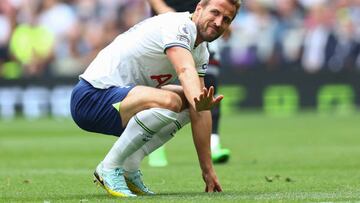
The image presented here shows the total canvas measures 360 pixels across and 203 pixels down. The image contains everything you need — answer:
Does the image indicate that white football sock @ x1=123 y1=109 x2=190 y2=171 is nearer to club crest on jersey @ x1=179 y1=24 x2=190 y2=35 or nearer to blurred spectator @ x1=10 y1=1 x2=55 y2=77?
club crest on jersey @ x1=179 y1=24 x2=190 y2=35

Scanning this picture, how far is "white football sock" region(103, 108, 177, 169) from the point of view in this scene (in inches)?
268

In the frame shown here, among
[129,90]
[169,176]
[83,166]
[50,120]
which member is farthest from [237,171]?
[50,120]

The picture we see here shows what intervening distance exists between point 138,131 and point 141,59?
21.3 inches

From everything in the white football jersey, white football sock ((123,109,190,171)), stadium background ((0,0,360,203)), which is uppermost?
the white football jersey

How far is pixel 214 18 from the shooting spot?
22.4 ft

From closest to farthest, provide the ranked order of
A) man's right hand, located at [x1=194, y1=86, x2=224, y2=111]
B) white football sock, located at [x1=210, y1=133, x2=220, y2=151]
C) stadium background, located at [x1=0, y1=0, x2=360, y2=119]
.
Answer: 1. man's right hand, located at [x1=194, y1=86, x2=224, y2=111]
2. white football sock, located at [x1=210, y1=133, x2=220, y2=151]
3. stadium background, located at [x1=0, y1=0, x2=360, y2=119]

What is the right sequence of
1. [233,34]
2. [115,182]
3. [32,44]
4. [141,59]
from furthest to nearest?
[32,44] < [233,34] < [141,59] < [115,182]

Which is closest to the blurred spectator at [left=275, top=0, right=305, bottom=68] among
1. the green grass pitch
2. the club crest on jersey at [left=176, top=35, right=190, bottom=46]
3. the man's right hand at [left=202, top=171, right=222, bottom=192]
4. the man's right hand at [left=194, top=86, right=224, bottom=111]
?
the green grass pitch

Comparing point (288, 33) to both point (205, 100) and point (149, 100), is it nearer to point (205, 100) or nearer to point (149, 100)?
point (149, 100)

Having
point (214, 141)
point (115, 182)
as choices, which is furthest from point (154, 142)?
point (214, 141)

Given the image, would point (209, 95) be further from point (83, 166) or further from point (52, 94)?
point (52, 94)

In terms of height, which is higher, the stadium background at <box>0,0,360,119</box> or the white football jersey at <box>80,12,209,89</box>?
the white football jersey at <box>80,12,209,89</box>

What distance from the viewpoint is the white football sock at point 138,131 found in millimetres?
6812

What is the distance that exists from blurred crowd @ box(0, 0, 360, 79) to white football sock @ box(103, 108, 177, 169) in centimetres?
1600
